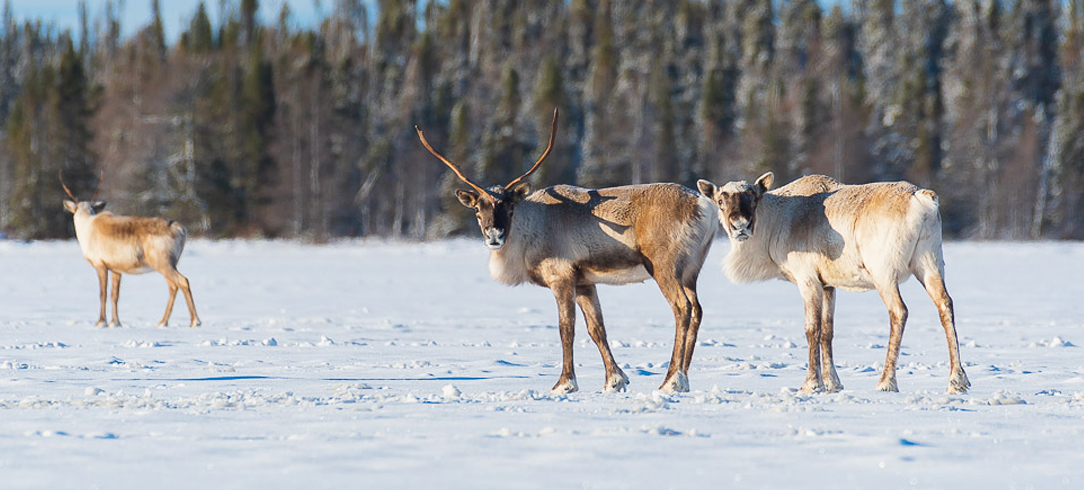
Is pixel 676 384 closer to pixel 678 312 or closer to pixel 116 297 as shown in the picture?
pixel 678 312

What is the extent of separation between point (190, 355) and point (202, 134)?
45074mm

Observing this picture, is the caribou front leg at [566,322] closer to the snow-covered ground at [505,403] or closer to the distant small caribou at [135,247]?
the snow-covered ground at [505,403]

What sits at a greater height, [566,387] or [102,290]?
[566,387]

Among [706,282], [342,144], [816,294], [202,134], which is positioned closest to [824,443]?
[816,294]

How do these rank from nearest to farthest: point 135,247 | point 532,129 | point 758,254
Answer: point 758,254 → point 135,247 → point 532,129

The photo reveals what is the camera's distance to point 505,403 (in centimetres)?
712

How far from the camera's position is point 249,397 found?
723cm

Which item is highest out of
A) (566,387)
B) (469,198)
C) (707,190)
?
(707,190)

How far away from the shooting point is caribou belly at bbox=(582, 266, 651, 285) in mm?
8336

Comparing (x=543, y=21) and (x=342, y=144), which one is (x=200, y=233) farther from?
(x=543, y=21)

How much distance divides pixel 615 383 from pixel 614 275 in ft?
2.65

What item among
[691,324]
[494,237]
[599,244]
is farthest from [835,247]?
[494,237]

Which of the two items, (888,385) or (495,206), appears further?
(495,206)

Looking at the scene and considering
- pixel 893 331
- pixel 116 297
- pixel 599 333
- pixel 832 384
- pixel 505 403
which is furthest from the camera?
pixel 116 297
